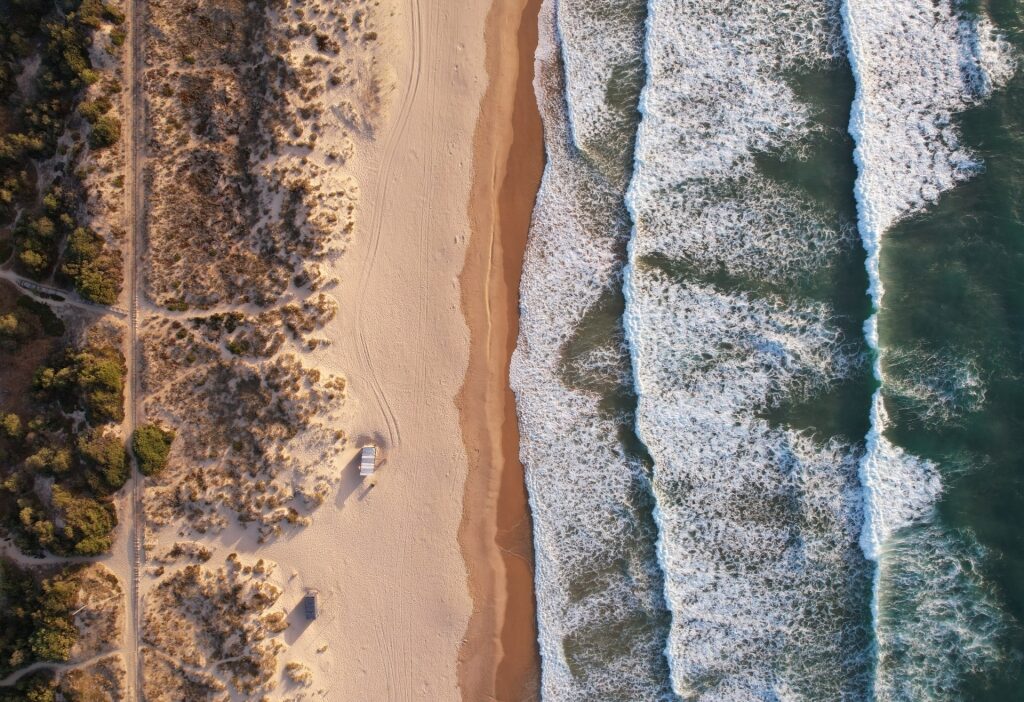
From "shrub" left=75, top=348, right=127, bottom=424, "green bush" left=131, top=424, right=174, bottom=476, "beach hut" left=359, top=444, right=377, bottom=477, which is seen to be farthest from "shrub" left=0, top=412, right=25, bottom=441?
"beach hut" left=359, top=444, right=377, bottom=477

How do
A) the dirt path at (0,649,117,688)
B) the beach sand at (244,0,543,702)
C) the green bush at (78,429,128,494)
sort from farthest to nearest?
the beach sand at (244,0,543,702) → the dirt path at (0,649,117,688) → the green bush at (78,429,128,494)

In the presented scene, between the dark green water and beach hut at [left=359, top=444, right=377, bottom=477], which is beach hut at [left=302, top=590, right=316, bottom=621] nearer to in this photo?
beach hut at [left=359, top=444, right=377, bottom=477]

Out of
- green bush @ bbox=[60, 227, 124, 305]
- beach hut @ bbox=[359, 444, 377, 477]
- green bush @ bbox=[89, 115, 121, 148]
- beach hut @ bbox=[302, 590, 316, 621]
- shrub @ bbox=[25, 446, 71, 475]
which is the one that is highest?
green bush @ bbox=[89, 115, 121, 148]

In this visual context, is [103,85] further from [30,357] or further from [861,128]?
[861,128]

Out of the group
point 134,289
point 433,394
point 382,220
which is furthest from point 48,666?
point 382,220

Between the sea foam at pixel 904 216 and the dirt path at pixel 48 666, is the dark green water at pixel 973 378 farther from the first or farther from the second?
the dirt path at pixel 48 666

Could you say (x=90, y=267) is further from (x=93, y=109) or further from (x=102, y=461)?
(x=102, y=461)

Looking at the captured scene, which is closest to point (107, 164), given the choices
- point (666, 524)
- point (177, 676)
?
point (177, 676)
